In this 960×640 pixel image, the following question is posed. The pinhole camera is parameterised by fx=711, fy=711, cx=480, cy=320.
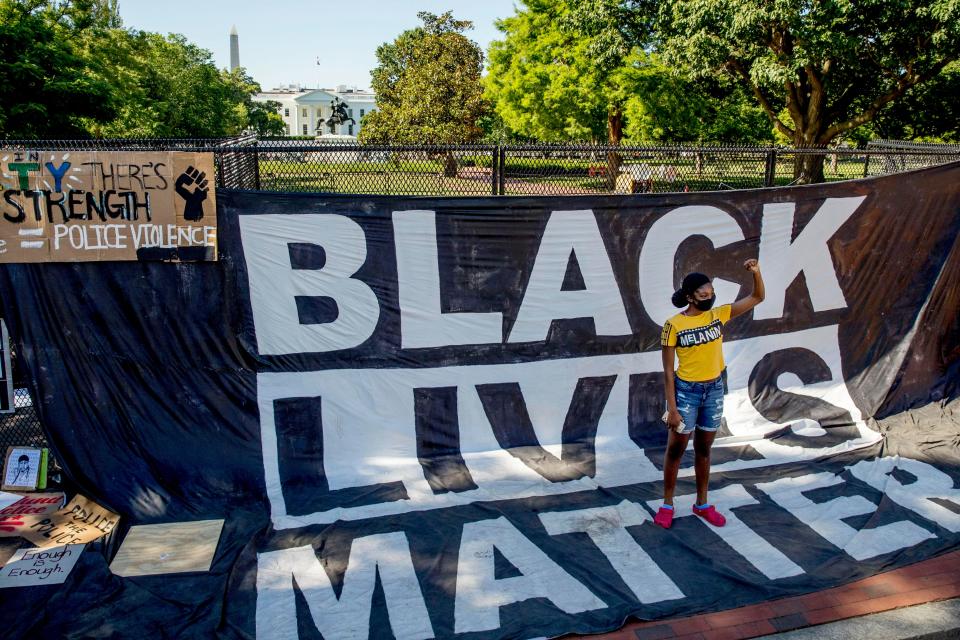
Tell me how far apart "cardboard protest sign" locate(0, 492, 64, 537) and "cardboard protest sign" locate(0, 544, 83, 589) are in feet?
0.88

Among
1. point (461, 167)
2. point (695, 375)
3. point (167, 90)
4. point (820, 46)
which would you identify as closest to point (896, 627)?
point (695, 375)

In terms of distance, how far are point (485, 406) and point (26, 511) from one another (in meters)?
3.21

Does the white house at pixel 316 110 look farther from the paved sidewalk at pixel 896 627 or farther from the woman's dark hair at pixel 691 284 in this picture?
the paved sidewalk at pixel 896 627

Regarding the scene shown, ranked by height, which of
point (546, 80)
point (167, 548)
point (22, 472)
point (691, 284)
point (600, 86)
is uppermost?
point (546, 80)

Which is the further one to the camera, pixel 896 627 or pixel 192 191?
pixel 192 191

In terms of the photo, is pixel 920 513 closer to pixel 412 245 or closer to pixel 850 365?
pixel 850 365

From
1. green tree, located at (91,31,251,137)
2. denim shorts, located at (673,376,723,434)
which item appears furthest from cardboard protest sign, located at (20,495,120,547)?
green tree, located at (91,31,251,137)

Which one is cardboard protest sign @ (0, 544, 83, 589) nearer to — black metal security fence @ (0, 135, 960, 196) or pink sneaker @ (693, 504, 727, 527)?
black metal security fence @ (0, 135, 960, 196)

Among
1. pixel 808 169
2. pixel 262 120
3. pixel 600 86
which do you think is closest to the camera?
pixel 808 169

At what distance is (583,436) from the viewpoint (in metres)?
5.82

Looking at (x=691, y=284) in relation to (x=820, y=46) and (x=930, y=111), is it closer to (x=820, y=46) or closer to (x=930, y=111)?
(x=820, y=46)

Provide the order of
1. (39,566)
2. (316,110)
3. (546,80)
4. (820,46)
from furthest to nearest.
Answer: (316,110) < (546,80) < (820,46) < (39,566)

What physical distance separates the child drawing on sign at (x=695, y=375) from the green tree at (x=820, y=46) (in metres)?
15.0

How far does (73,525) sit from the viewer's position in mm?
4586
